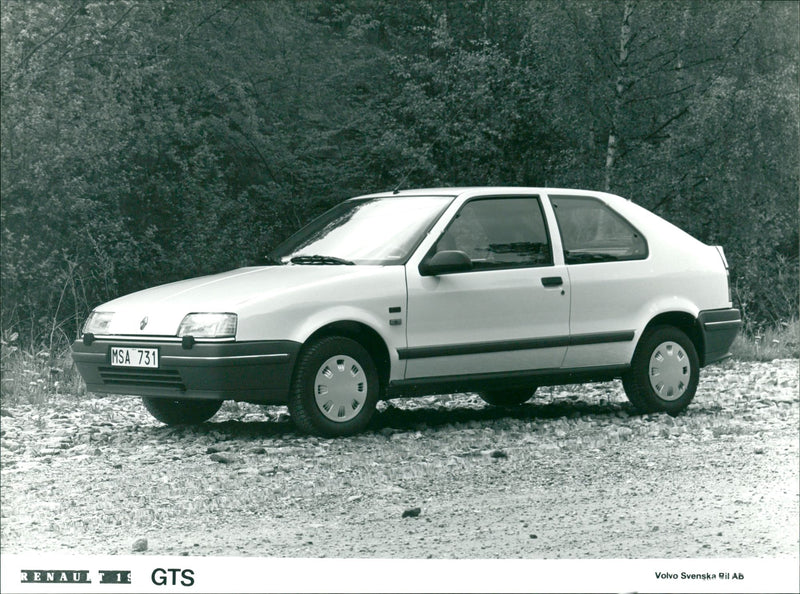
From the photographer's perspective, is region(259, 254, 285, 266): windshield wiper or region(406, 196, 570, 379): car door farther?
region(259, 254, 285, 266): windshield wiper

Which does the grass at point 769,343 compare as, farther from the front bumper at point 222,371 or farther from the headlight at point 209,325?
the headlight at point 209,325

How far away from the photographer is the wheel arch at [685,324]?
9.55m

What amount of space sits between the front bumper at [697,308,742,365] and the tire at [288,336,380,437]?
2.85 m

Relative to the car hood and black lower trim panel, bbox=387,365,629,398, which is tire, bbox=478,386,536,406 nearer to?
black lower trim panel, bbox=387,365,629,398

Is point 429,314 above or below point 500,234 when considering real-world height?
below

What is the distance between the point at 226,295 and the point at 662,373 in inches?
135

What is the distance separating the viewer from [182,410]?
9141 mm

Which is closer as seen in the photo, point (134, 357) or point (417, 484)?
point (417, 484)

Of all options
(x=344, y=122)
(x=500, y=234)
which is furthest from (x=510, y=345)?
(x=344, y=122)

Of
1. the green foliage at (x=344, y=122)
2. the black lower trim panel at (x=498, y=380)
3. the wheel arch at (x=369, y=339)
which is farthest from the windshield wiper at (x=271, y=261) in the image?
the green foliage at (x=344, y=122)

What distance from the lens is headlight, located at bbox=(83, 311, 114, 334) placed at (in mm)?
8367

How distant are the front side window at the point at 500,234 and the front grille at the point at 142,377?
6.47 feet

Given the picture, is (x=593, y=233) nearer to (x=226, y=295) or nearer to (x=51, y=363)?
(x=226, y=295)

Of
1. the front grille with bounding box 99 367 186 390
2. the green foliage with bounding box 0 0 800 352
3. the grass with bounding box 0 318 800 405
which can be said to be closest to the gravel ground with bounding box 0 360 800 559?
the front grille with bounding box 99 367 186 390
